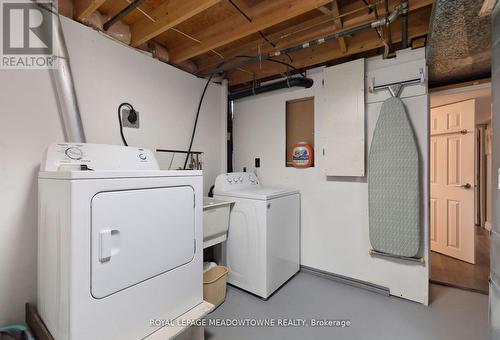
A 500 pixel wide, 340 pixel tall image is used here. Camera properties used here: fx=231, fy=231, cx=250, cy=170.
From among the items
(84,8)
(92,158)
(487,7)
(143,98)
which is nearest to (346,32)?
(487,7)

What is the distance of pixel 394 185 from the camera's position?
6.87 ft

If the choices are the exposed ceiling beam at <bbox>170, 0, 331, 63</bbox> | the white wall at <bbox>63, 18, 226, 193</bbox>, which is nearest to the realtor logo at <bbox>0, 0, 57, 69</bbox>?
the white wall at <bbox>63, 18, 226, 193</bbox>

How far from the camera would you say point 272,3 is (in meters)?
1.80

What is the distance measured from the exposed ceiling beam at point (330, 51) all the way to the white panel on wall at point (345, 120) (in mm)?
156

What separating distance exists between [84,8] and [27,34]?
1.38 ft

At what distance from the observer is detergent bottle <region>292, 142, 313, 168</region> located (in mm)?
2625

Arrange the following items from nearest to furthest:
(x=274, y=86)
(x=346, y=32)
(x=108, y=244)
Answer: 1. (x=108, y=244)
2. (x=346, y=32)
3. (x=274, y=86)

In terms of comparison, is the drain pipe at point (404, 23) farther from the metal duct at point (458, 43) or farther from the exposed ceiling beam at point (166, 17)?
the exposed ceiling beam at point (166, 17)

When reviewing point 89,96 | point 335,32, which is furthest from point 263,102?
point 89,96

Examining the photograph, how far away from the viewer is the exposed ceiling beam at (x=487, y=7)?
1.19 metres

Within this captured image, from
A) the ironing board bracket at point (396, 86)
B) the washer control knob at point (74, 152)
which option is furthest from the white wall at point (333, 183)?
the washer control knob at point (74, 152)

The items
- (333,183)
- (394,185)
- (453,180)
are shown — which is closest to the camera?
(394,185)

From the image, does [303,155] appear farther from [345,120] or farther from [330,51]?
[330,51]

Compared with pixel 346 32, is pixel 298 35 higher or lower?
higher
